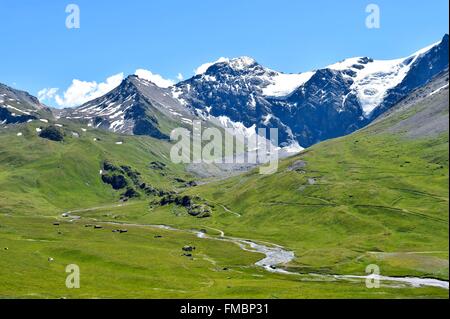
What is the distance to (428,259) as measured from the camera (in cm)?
11750
